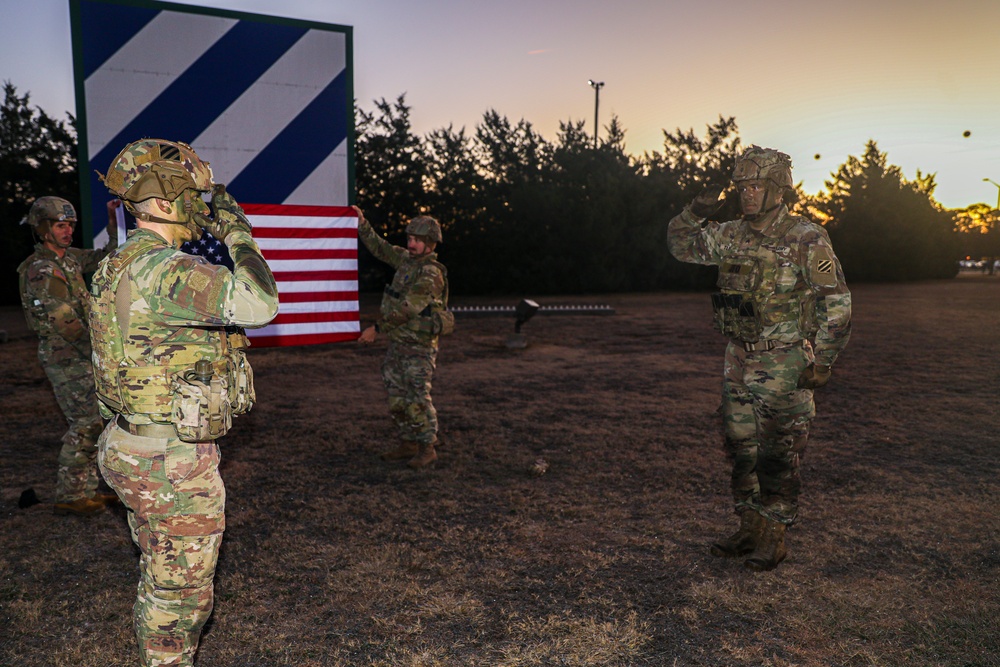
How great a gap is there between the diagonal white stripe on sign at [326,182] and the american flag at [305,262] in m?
0.06

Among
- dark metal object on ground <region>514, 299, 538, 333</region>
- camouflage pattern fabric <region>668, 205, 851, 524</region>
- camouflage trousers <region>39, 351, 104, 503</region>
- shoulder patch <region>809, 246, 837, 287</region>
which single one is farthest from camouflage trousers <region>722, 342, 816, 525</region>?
dark metal object on ground <region>514, 299, 538, 333</region>

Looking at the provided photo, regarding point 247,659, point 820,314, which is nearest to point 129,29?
point 247,659

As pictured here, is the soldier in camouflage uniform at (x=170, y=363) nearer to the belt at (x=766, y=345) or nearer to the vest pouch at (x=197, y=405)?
the vest pouch at (x=197, y=405)

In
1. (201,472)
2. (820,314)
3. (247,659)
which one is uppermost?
(820,314)

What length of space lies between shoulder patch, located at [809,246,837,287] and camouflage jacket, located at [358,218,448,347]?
128 inches

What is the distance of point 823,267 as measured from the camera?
415cm

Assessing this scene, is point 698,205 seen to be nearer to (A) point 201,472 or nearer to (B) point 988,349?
(A) point 201,472

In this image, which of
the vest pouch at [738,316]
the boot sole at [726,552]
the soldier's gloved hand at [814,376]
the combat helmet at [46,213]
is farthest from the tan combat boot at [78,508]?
the soldier's gloved hand at [814,376]

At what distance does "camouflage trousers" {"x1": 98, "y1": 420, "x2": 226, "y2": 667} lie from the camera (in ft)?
8.85

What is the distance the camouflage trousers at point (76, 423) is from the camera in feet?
16.8

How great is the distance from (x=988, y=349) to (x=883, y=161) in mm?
43929

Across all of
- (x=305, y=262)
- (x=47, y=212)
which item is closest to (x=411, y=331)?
(x=305, y=262)

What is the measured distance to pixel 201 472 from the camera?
110 inches

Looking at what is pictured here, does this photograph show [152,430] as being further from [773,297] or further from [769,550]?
[769,550]
